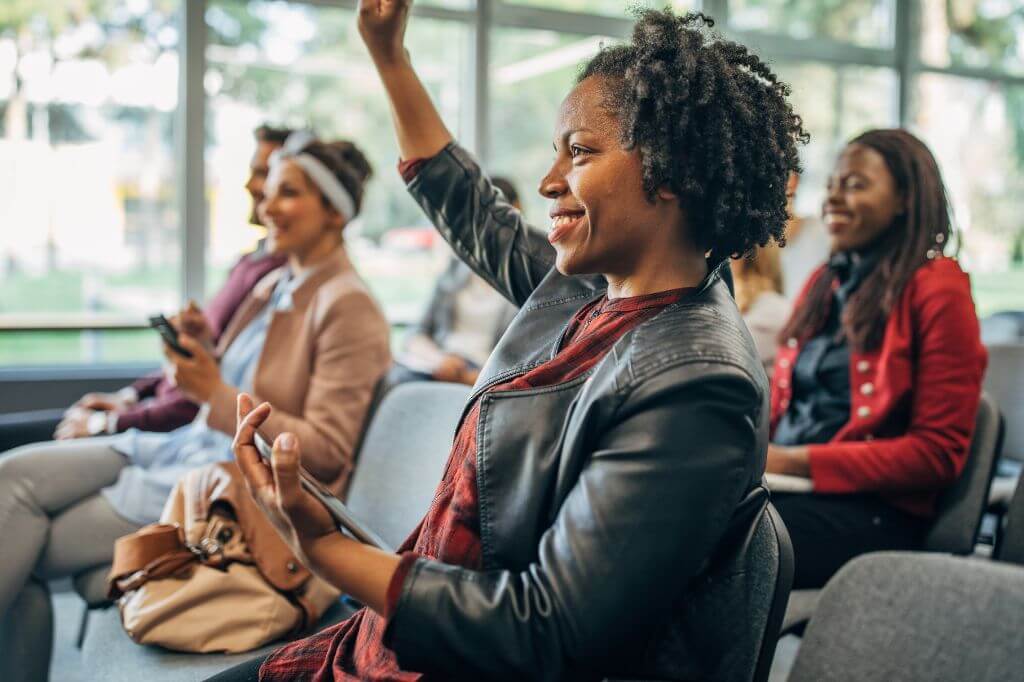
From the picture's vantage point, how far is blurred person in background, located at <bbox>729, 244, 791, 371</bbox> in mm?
2818

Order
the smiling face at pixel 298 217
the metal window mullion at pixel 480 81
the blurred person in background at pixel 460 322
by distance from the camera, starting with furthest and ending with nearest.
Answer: the metal window mullion at pixel 480 81
the blurred person in background at pixel 460 322
the smiling face at pixel 298 217

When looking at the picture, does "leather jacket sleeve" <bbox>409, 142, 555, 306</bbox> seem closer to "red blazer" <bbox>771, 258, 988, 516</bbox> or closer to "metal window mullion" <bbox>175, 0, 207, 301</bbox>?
"red blazer" <bbox>771, 258, 988, 516</bbox>

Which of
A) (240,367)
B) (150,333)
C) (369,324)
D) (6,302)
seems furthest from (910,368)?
(6,302)

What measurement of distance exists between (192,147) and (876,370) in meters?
3.98

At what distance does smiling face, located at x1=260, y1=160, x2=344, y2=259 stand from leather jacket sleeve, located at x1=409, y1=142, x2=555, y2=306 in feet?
3.37

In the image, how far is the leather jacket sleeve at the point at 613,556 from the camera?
2.96 feet

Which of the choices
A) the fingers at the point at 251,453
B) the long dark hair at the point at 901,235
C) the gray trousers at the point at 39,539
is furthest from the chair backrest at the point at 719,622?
the gray trousers at the point at 39,539

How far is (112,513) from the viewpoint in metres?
2.25

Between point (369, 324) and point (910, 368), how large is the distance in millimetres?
1202

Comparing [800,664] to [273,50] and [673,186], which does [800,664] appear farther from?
[273,50]

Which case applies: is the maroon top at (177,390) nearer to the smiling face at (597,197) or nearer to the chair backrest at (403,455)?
the chair backrest at (403,455)

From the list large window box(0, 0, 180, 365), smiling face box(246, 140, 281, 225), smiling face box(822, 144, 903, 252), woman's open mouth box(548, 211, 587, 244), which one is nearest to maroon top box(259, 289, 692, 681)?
woman's open mouth box(548, 211, 587, 244)

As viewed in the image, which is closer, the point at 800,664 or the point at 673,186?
the point at 800,664

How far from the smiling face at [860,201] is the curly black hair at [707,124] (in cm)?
130
